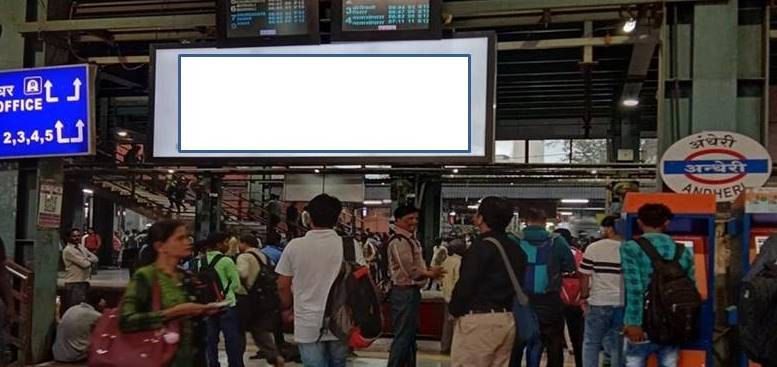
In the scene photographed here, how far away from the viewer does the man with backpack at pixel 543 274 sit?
5793mm

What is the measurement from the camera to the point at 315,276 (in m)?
4.26

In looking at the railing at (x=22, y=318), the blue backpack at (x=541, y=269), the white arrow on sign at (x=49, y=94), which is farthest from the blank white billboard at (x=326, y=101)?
the railing at (x=22, y=318)

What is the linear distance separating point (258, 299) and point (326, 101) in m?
1.89

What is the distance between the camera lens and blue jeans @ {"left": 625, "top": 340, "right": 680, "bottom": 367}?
14.7 feet

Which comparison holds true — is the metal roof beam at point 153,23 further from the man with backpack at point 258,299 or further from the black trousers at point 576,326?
the black trousers at point 576,326

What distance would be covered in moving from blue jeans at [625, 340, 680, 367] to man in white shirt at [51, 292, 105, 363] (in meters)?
5.09

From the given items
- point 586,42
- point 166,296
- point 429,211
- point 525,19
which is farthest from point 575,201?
point 166,296

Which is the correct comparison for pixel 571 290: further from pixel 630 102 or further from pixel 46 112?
pixel 630 102

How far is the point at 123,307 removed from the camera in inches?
126

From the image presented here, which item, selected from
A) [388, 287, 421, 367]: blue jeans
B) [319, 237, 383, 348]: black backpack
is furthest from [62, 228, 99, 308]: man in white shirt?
[319, 237, 383, 348]: black backpack

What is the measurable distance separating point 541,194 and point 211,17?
1489cm

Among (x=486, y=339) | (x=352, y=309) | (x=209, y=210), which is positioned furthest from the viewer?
(x=209, y=210)

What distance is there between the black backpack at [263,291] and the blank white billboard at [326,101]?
1189mm

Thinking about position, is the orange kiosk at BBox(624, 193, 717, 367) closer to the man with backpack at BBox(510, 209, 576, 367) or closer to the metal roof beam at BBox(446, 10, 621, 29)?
the man with backpack at BBox(510, 209, 576, 367)
